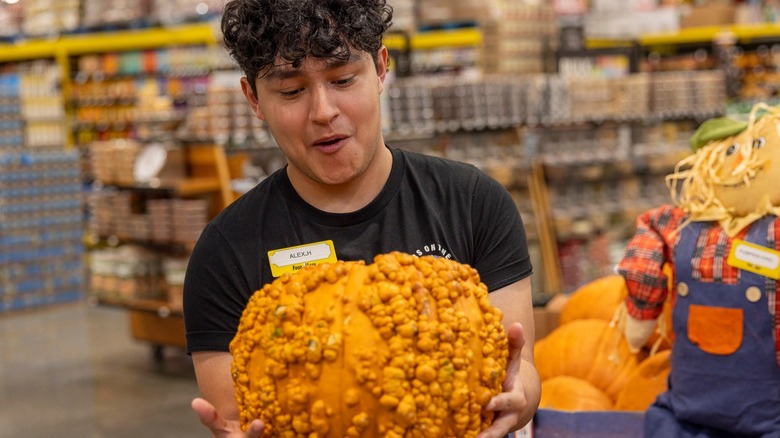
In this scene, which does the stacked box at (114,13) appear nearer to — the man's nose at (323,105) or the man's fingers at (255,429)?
the man's nose at (323,105)

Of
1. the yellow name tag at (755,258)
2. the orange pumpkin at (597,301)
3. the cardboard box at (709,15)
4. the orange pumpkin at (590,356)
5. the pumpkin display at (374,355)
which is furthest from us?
the cardboard box at (709,15)

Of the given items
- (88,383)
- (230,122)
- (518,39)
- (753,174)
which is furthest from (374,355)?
(518,39)

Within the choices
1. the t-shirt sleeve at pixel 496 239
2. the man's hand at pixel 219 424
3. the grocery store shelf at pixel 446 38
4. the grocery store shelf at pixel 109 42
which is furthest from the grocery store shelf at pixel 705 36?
the man's hand at pixel 219 424

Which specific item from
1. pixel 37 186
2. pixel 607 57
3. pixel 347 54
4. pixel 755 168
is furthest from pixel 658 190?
pixel 347 54

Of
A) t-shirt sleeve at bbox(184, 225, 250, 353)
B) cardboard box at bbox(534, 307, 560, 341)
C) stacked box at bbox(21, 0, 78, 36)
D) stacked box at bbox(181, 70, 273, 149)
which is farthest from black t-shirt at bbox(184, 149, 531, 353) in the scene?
stacked box at bbox(21, 0, 78, 36)

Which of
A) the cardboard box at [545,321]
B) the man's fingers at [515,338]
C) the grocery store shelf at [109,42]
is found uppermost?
the grocery store shelf at [109,42]

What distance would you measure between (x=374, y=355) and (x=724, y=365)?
4.58 feet

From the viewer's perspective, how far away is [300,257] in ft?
5.33

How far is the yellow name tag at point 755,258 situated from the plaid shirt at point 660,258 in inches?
0.6

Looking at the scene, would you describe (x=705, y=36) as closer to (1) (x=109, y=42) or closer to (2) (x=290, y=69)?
(1) (x=109, y=42)

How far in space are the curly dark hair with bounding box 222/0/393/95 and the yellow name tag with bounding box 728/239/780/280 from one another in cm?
123

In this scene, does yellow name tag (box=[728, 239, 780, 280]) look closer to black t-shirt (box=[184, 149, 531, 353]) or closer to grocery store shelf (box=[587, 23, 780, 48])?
black t-shirt (box=[184, 149, 531, 353])

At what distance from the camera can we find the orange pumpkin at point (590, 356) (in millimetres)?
3109

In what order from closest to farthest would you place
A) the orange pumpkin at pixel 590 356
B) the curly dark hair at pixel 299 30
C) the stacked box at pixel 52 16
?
the curly dark hair at pixel 299 30, the orange pumpkin at pixel 590 356, the stacked box at pixel 52 16
